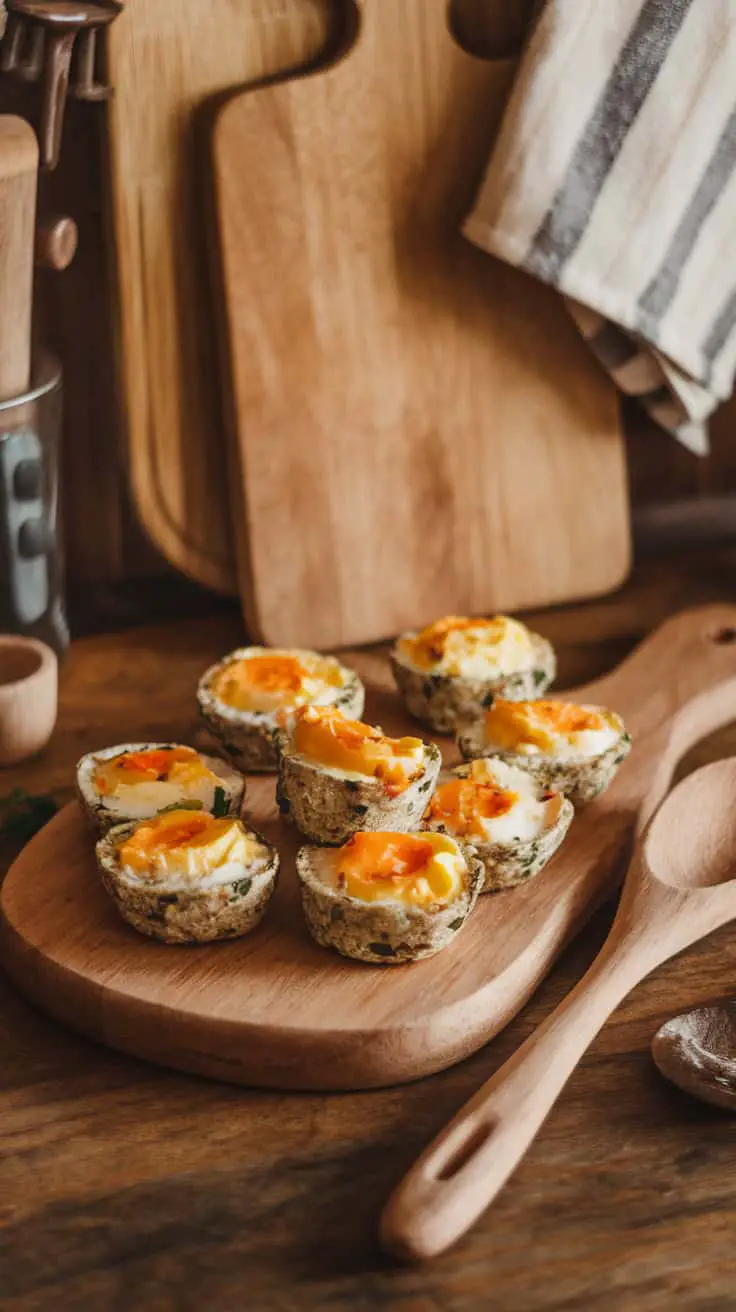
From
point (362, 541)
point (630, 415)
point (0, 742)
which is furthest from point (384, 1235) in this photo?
point (630, 415)

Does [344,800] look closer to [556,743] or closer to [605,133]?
[556,743]

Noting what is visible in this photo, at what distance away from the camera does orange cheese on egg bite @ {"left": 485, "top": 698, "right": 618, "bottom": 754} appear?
3.79 feet

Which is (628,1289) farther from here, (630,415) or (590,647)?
(630,415)

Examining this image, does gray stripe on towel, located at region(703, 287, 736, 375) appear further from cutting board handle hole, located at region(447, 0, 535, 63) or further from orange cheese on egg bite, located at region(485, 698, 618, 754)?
orange cheese on egg bite, located at region(485, 698, 618, 754)

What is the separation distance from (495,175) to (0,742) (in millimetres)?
691

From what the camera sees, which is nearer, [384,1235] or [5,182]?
[384,1235]

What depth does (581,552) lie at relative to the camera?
158cm

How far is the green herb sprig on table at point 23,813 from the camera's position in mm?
1192

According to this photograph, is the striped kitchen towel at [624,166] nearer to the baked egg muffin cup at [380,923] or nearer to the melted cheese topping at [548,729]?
the melted cheese topping at [548,729]

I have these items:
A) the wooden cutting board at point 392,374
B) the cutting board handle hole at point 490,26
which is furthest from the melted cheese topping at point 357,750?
the cutting board handle hole at point 490,26

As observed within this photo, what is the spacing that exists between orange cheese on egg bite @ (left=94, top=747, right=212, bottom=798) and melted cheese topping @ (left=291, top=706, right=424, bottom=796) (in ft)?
0.27

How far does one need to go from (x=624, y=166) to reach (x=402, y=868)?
74 centimetres

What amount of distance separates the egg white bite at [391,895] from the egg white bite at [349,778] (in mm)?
65

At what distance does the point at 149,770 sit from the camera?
3.63 feet
